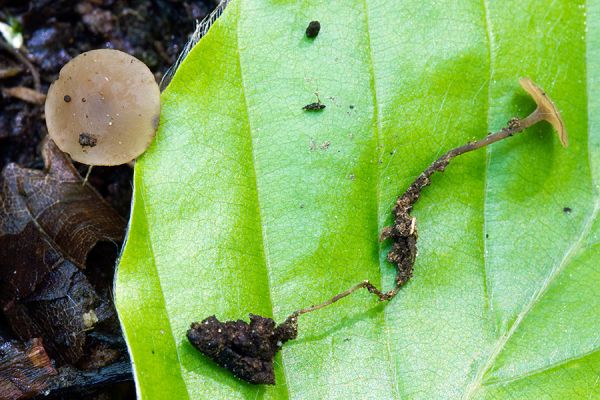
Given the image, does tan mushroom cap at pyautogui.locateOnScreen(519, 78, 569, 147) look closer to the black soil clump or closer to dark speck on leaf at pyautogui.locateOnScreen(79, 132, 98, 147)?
the black soil clump

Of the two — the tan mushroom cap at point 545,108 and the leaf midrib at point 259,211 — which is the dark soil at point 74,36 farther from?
the tan mushroom cap at point 545,108

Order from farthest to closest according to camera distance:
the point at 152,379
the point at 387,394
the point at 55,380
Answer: the point at 55,380
the point at 387,394
the point at 152,379

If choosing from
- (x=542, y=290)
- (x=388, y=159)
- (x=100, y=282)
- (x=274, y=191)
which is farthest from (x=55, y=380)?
(x=542, y=290)

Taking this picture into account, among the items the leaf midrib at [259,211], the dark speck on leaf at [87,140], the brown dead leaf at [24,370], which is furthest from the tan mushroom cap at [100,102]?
the brown dead leaf at [24,370]

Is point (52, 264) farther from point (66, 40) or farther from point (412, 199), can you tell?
point (412, 199)

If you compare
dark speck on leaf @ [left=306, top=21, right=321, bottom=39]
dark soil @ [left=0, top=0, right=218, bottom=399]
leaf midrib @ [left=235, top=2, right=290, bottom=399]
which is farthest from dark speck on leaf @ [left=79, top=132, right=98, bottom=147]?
dark speck on leaf @ [left=306, top=21, right=321, bottom=39]

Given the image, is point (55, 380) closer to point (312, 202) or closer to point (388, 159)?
point (312, 202)
